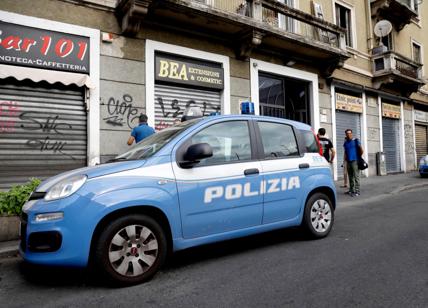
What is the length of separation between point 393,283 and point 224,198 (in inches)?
69.7

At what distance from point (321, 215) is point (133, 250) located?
2.75 meters

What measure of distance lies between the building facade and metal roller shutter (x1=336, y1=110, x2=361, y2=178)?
5cm

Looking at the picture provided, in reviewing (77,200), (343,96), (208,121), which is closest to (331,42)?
(343,96)

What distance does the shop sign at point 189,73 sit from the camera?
28.2 ft

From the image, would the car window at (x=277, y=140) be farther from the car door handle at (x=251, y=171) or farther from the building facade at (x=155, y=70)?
the building facade at (x=155, y=70)

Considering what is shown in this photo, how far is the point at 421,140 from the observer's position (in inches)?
754

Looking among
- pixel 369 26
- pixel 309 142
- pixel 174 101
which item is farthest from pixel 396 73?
pixel 309 142

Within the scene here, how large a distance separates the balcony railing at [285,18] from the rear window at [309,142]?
5.74 m

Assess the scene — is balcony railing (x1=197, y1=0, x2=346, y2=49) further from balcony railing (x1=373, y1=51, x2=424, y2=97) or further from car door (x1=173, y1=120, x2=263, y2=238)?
car door (x1=173, y1=120, x2=263, y2=238)

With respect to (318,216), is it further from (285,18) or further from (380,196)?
(285,18)

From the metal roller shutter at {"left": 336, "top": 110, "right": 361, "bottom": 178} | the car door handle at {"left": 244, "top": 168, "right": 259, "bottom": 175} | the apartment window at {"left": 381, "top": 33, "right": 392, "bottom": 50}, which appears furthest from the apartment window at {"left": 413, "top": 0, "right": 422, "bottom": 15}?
the car door handle at {"left": 244, "top": 168, "right": 259, "bottom": 175}

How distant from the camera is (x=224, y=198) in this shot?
11.7 feet

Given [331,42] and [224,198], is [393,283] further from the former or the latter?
[331,42]

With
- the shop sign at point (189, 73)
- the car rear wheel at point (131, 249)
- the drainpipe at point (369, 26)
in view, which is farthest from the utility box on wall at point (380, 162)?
the car rear wheel at point (131, 249)
